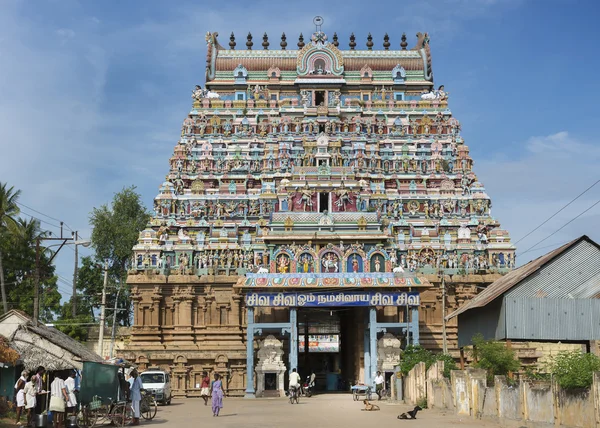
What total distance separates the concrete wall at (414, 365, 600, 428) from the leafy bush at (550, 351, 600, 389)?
0.24m

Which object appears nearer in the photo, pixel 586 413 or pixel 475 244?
pixel 586 413

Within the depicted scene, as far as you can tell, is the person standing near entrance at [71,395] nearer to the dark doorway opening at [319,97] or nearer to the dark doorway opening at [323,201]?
the dark doorway opening at [323,201]

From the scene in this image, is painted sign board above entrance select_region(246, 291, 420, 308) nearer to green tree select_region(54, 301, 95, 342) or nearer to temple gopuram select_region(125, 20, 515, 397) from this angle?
temple gopuram select_region(125, 20, 515, 397)

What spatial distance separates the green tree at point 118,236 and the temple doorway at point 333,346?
1951 cm

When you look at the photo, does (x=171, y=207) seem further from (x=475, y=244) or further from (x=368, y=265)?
(x=475, y=244)

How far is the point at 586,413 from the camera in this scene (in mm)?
19609

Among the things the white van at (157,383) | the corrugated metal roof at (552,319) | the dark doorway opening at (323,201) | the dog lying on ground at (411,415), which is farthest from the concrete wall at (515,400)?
the dark doorway opening at (323,201)

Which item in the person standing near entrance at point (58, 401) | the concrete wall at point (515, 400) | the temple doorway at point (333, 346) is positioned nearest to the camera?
the concrete wall at point (515, 400)

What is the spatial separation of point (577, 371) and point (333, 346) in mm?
51930

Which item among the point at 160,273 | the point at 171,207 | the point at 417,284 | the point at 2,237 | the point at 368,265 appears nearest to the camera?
the point at 417,284

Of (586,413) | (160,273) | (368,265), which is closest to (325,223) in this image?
(368,265)

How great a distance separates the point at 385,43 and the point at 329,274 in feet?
122

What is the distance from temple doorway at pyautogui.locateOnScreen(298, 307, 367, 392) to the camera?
5130 centimetres

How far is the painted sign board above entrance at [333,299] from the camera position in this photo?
46438 millimetres
